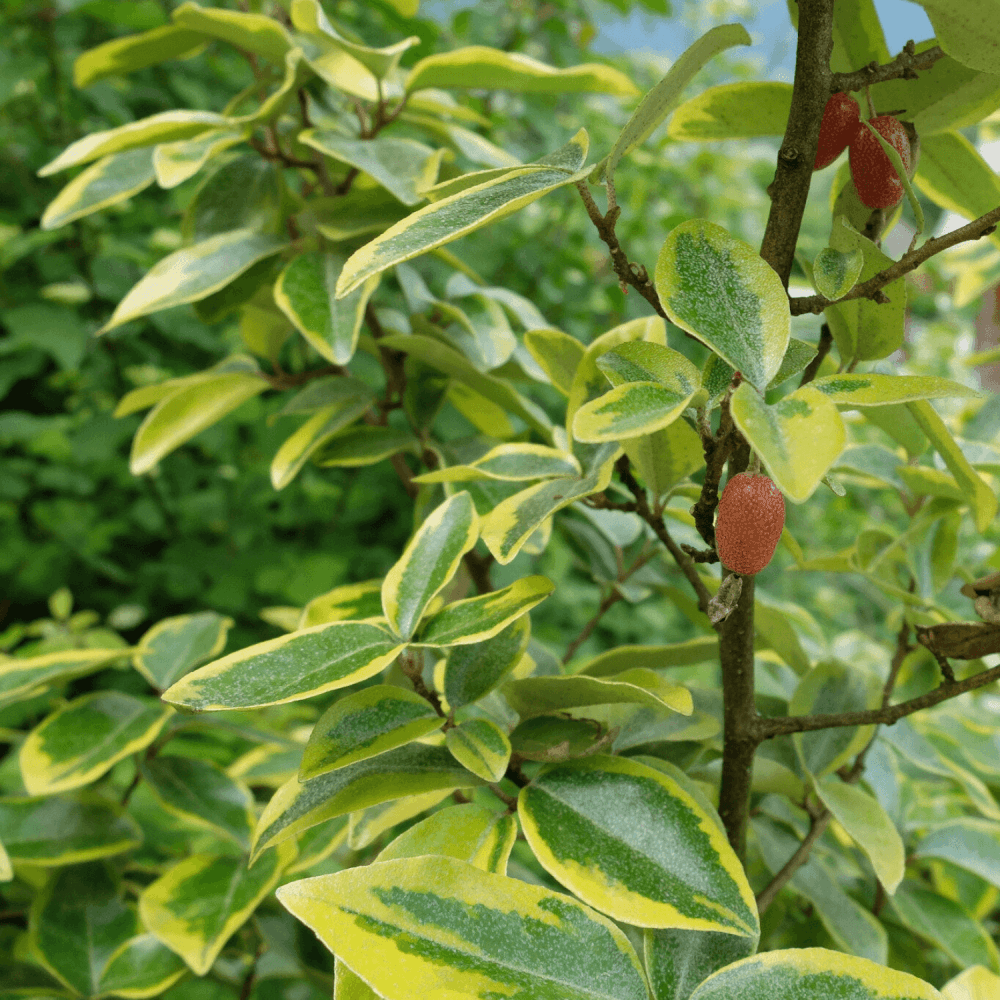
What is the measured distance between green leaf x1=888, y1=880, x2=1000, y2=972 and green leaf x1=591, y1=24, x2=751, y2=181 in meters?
0.47

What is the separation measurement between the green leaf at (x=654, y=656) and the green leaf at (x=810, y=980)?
0.18m

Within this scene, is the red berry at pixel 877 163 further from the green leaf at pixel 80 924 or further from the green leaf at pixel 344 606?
the green leaf at pixel 80 924

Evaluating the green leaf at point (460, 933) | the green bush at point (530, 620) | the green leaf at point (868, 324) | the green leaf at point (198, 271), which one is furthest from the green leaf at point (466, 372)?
the green leaf at point (460, 933)

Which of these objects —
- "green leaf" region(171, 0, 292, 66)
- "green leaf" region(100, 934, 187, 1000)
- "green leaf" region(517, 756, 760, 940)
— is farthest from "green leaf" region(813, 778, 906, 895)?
"green leaf" region(171, 0, 292, 66)

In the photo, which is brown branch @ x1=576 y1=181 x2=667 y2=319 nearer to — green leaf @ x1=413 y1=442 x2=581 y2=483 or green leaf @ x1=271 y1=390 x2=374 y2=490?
green leaf @ x1=413 y1=442 x2=581 y2=483

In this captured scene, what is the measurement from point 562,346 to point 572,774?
222 mm

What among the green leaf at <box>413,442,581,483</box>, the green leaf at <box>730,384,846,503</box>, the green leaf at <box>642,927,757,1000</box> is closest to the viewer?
the green leaf at <box>730,384,846,503</box>

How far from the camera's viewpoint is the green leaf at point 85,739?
56 cm

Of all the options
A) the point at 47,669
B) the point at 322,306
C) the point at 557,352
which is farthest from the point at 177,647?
the point at 557,352

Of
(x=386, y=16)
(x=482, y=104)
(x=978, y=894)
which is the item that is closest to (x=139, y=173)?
(x=386, y=16)

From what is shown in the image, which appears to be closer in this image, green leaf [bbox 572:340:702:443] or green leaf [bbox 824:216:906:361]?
green leaf [bbox 572:340:702:443]

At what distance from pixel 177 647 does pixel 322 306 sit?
0.32 metres

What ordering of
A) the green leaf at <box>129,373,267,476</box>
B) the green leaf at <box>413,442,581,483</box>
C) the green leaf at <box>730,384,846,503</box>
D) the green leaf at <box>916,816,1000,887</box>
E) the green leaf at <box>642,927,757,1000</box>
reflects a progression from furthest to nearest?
the green leaf at <box>129,373,267,476</box> < the green leaf at <box>916,816,1000,887</box> < the green leaf at <box>413,442,581,483</box> < the green leaf at <box>642,927,757,1000</box> < the green leaf at <box>730,384,846,503</box>

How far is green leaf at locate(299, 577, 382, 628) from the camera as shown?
1.64 feet
